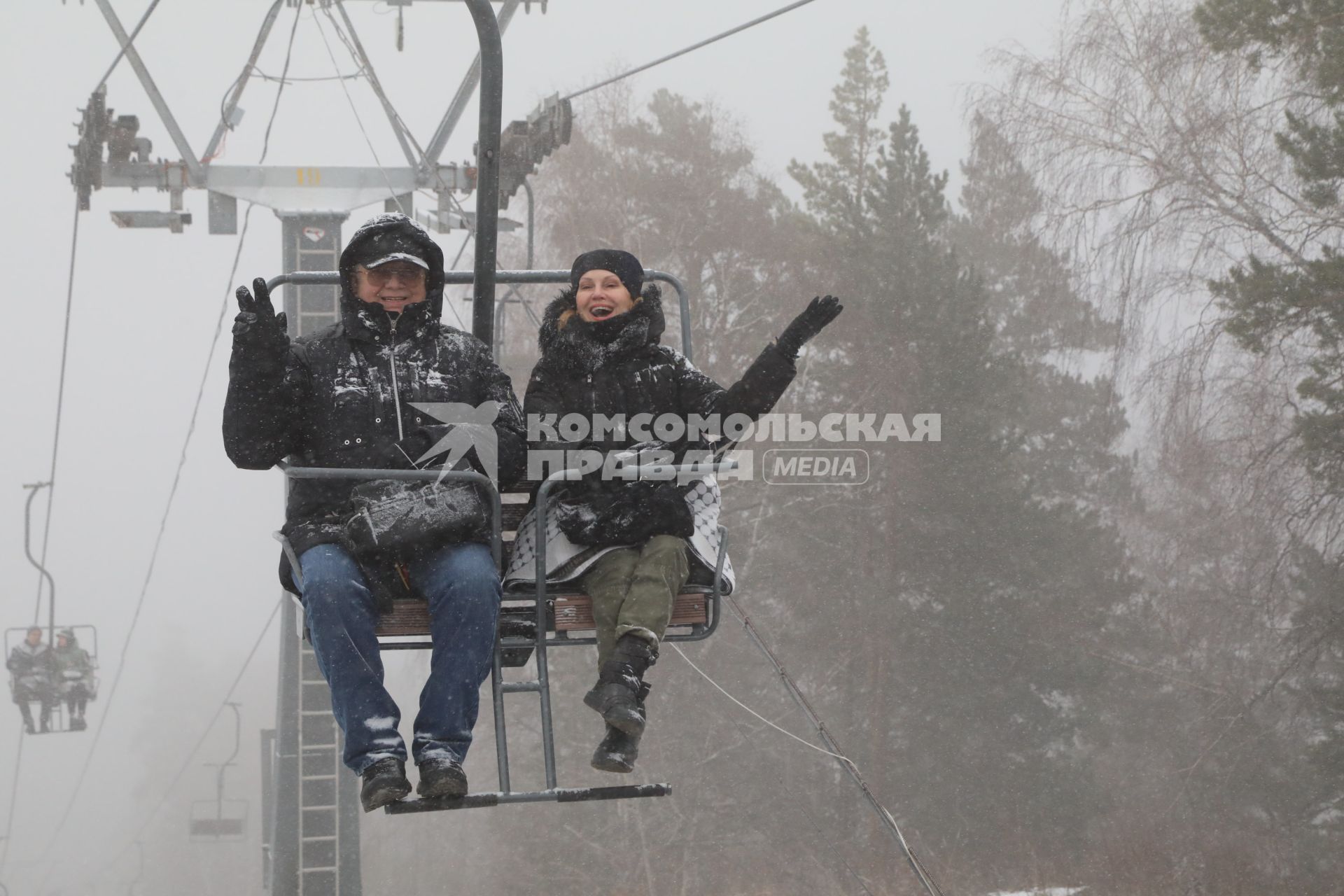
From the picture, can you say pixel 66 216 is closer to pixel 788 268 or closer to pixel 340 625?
pixel 788 268

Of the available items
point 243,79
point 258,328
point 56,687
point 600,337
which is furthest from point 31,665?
point 258,328

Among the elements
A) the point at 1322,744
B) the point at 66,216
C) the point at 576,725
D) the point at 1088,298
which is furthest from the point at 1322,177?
the point at 66,216

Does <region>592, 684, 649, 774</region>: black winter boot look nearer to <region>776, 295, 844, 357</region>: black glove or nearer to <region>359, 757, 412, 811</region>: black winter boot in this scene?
<region>359, 757, 412, 811</region>: black winter boot

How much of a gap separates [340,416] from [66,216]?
263 feet

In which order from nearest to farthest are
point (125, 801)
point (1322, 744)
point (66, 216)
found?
point (1322, 744)
point (125, 801)
point (66, 216)

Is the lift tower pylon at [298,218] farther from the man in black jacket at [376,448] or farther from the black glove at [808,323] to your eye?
the black glove at [808,323]

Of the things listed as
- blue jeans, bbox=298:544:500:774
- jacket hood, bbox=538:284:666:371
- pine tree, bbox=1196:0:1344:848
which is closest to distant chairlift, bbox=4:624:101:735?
pine tree, bbox=1196:0:1344:848

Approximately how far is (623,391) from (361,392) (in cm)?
72

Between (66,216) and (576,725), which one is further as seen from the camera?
(66,216)

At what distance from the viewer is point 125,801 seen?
6681 cm

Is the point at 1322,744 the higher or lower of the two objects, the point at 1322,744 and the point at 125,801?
the higher

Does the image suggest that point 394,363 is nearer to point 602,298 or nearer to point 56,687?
point 602,298

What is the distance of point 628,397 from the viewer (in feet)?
13.4

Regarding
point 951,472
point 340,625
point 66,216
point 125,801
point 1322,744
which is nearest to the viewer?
point 340,625
